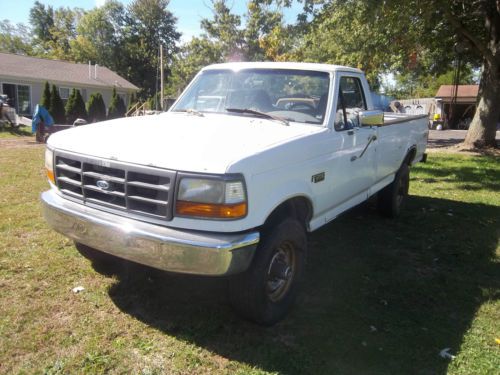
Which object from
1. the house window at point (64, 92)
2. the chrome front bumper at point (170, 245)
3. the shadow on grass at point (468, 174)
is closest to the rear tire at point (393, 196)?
the shadow on grass at point (468, 174)

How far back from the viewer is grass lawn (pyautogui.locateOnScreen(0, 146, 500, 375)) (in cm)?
296

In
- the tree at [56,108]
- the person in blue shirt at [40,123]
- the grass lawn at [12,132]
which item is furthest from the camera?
the tree at [56,108]

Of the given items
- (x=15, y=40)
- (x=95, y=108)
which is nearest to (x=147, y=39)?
(x=15, y=40)

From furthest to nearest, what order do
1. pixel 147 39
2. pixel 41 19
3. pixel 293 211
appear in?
pixel 41 19 → pixel 147 39 → pixel 293 211

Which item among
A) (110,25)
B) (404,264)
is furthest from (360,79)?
(110,25)

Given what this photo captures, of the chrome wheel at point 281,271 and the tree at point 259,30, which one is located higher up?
the tree at point 259,30

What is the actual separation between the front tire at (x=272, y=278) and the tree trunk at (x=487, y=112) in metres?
13.1

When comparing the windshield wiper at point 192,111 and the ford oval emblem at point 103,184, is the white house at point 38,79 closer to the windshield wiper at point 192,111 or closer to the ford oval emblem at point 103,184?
the windshield wiper at point 192,111

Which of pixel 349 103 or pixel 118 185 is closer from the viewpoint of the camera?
pixel 118 185

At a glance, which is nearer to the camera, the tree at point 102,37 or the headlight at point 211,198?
the headlight at point 211,198

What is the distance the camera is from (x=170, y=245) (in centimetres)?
275

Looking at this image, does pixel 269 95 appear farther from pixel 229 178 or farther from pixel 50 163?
pixel 50 163

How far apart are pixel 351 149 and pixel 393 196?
7.05 feet

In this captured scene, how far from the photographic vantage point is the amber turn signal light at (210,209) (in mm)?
2775
